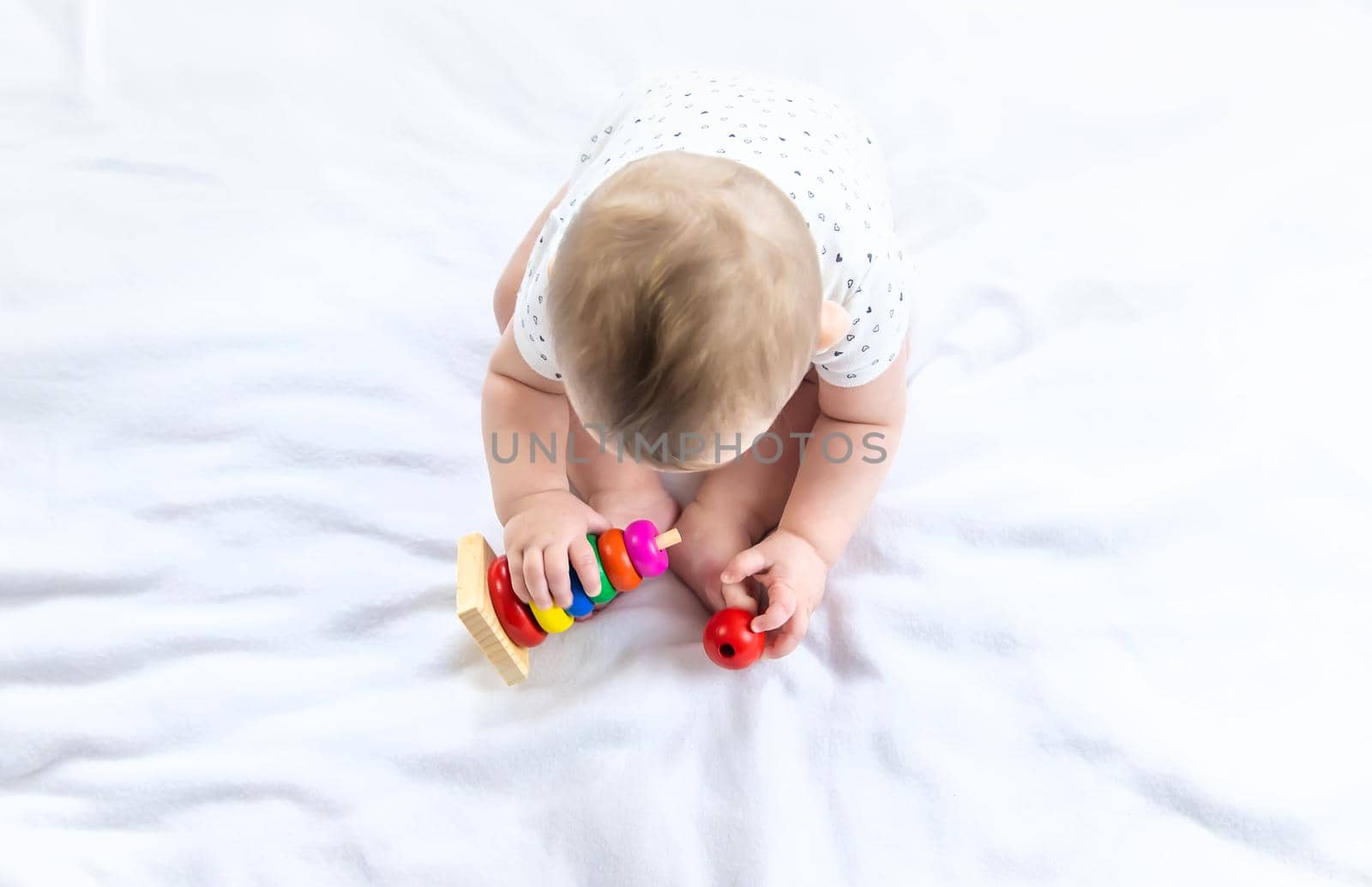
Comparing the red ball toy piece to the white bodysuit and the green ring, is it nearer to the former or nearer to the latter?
the green ring

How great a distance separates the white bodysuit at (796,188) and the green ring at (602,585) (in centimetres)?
12

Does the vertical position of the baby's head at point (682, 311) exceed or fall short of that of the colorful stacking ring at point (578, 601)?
it exceeds it

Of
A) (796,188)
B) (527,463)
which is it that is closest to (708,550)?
(527,463)

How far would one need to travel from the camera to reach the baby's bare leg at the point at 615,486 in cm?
76

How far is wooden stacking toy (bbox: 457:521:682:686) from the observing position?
645 mm

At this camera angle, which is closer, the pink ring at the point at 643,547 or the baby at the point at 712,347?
the baby at the point at 712,347

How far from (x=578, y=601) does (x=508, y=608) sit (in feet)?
0.15

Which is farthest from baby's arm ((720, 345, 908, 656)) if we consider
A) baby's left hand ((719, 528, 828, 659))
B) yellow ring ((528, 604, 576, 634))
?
yellow ring ((528, 604, 576, 634))

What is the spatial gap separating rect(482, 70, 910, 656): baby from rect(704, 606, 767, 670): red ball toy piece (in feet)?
0.04

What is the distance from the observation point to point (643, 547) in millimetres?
645

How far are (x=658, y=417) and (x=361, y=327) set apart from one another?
0.45 metres

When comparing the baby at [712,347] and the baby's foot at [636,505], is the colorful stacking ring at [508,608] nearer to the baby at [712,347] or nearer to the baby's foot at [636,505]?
the baby at [712,347]

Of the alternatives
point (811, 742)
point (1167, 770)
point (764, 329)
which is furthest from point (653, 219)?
point (1167, 770)

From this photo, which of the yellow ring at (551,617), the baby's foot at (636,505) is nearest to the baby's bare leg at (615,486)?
the baby's foot at (636,505)
